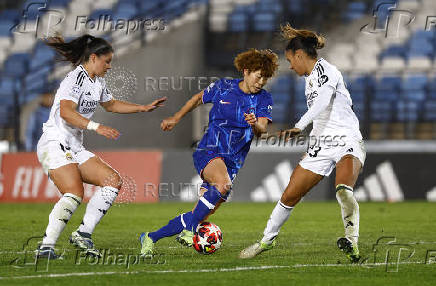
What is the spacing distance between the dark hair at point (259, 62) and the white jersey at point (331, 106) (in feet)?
1.26

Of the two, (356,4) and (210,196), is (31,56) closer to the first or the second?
(356,4)

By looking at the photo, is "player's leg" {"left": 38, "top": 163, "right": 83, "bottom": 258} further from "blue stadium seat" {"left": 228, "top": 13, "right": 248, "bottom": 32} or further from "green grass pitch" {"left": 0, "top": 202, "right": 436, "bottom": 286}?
"blue stadium seat" {"left": 228, "top": 13, "right": 248, "bottom": 32}

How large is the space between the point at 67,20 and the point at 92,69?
15674mm

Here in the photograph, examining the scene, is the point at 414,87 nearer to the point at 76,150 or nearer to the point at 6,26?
the point at 6,26

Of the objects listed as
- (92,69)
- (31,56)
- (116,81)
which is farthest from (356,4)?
(92,69)

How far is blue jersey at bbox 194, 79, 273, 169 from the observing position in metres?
8.14

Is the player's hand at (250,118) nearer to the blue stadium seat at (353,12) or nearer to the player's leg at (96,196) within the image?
the player's leg at (96,196)

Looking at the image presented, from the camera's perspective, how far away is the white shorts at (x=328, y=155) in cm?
777

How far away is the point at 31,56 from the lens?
74.3 ft

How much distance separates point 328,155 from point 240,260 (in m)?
1.29

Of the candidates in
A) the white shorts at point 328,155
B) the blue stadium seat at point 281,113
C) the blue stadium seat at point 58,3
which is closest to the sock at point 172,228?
the white shorts at point 328,155

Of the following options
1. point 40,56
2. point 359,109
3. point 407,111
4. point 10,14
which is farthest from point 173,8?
point 407,111

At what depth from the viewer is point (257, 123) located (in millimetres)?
7863

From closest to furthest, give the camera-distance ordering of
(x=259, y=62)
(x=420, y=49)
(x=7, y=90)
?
(x=259, y=62) → (x=7, y=90) → (x=420, y=49)
